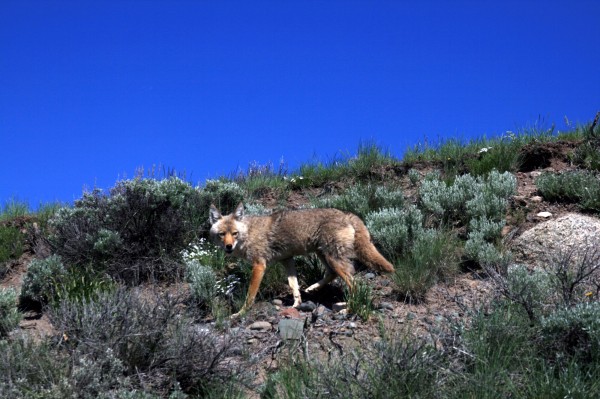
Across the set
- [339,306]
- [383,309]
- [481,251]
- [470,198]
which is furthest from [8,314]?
[470,198]

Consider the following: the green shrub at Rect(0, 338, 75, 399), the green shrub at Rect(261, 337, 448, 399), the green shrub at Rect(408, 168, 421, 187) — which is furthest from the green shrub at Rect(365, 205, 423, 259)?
the green shrub at Rect(0, 338, 75, 399)

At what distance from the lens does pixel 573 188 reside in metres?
9.54

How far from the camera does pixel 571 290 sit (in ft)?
19.4

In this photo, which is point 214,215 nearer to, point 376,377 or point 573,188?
point 376,377

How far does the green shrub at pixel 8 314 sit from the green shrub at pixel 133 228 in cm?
156

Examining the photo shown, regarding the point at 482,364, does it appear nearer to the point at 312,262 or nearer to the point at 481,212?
the point at 312,262

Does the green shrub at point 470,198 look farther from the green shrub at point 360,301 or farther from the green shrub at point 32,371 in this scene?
the green shrub at point 32,371

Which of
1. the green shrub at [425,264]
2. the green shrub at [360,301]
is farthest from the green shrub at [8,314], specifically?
the green shrub at [425,264]

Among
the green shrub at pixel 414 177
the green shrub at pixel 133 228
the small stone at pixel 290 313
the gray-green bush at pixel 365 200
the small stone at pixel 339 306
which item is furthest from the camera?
the green shrub at pixel 414 177

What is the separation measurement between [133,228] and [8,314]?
256cm

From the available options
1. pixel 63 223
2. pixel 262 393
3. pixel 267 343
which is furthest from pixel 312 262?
pixel 63 223

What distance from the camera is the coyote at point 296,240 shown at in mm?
7449

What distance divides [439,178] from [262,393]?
22.9ft

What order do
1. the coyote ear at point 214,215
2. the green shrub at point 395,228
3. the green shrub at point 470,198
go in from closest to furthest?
the coyote ear at point 214,215 < the green shrub at point 395,228 < the green shrub at point 470,198
